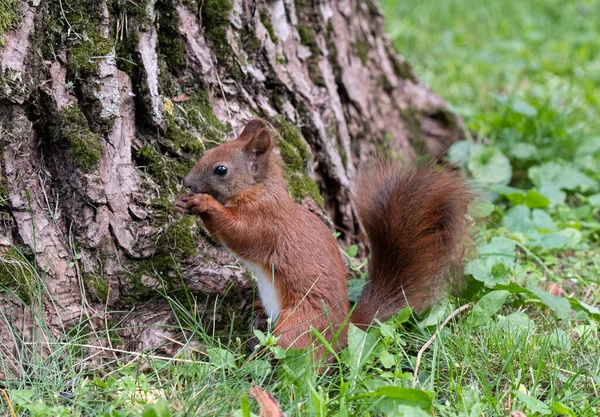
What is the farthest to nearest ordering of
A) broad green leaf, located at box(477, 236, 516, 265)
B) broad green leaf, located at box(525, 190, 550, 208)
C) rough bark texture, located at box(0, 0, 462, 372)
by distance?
broad green leaf, located at box(525, 190, 550, 208)
broad green leaf, located at box(477, 236, 516, 265)
rough bark texture, located at box(0, 0, 462, 372)

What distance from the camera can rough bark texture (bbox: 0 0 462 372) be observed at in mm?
2314

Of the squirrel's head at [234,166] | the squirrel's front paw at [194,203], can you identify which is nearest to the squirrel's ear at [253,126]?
the squirrel's head at [234,166]

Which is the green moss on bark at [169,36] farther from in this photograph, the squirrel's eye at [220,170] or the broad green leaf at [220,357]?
the broad green leaf at [220,357]

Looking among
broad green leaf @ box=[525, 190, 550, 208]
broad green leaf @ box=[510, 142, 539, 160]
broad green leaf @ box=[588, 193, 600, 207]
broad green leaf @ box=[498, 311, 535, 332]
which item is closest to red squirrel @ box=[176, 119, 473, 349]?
broad green leaf @ box=[498, 311, 535, 332]

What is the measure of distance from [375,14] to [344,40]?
468 millimetres

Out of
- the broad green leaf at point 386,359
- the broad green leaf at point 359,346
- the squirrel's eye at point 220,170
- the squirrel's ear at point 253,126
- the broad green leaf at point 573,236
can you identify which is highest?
the squirrel's ear at point 253,126

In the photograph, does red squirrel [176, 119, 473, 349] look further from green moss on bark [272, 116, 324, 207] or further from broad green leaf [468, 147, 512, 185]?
broad green leaf [468, 147, 512, 185]

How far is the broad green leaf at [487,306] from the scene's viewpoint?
2510 millimetres

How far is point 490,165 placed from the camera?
3928mm

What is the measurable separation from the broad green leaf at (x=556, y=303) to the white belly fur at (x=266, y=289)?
917 millimetres

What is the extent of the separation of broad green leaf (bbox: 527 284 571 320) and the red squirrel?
0.33m

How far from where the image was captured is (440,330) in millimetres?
2396

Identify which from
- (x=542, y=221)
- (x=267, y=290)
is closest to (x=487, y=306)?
(x=267, y=290)

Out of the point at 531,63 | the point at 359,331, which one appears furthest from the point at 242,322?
the point at 531,63
